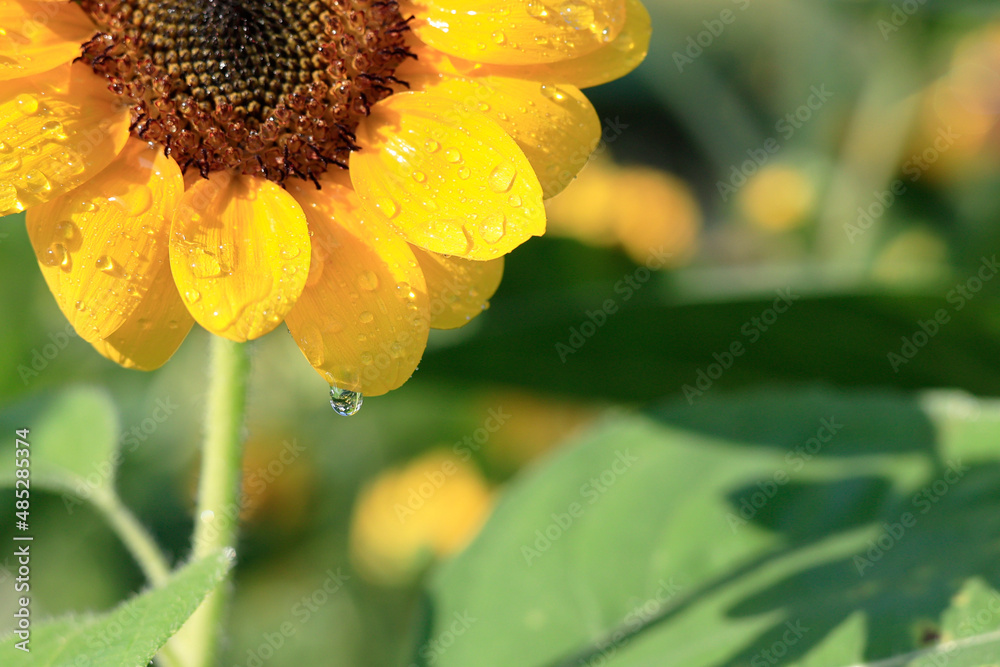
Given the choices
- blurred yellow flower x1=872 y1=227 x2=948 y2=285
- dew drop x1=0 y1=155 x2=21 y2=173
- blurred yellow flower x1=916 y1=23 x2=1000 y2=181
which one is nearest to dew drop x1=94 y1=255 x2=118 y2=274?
dew drop x1=0 y1=155 x2=21 y2=173

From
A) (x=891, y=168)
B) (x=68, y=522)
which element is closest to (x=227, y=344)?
(x=68, y=522)

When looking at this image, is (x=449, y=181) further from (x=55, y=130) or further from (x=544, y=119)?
(x=55, y=130)

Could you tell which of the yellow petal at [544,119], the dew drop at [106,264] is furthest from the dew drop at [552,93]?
the dew drop at [106,264]

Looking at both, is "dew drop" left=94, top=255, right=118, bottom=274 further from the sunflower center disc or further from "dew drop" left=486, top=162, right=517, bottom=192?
"dew drop" left=486, top=162, right=517, bottom=192

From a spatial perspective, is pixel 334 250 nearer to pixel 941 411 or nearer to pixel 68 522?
pixel 941 411

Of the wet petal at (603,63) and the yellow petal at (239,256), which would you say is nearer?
the yellow petal at (239,256)

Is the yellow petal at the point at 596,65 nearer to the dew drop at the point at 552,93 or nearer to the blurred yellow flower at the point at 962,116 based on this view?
the dew drop at the point at 552,93

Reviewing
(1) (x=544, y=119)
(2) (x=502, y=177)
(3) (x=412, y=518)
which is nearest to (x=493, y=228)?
(2) (x=502, y=177)
